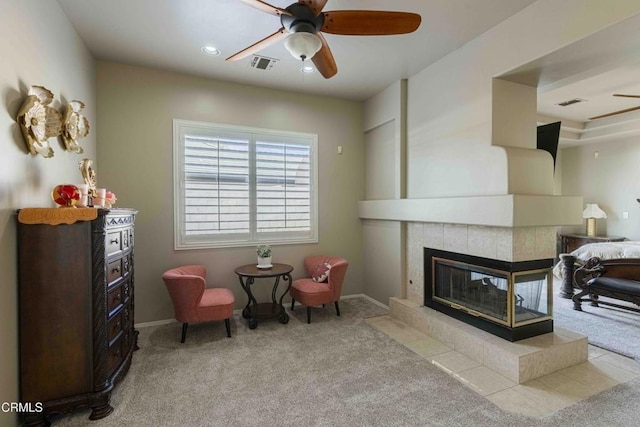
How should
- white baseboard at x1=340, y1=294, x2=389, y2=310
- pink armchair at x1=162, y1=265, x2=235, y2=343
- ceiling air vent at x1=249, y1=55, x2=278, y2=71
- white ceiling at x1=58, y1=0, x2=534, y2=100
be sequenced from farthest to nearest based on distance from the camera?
white baseboard at x1=340, y1=294, x2=389, y2=310, ceiling air vent at x1=249, y1=55, x2=278, y2=71, pink armchair at x1=162, y1=265, x2=235, y2=343, white ceiling at x1=58, y1=0, x2=534, y2=100

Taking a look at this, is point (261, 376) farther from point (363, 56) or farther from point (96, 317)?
point (363, 56)

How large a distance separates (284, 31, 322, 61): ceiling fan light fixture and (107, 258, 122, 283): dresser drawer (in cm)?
201

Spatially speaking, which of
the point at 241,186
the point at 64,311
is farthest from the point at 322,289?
the point at 64,311

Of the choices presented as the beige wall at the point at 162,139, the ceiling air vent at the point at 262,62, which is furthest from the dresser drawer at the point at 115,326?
the ceiling air vent at the point at 262,62

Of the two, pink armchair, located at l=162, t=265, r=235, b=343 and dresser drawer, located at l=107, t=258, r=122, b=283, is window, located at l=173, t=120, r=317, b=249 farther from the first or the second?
dresser drawer, located at l=107, t=258, r=122, b=283

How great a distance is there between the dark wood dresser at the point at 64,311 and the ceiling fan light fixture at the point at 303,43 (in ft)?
5.65

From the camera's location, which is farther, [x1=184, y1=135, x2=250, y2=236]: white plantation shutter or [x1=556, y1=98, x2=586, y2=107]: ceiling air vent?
A: [x1=556, y1=98, x2=586, y2=107]: ceiling air vent

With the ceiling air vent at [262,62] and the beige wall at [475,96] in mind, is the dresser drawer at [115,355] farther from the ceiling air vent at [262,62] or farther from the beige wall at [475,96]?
the beige wall at [475,96]

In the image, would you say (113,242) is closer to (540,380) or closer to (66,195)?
(66,195)

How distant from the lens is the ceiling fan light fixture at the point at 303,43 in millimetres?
2018

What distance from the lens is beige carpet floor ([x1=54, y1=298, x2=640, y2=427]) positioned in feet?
6.83

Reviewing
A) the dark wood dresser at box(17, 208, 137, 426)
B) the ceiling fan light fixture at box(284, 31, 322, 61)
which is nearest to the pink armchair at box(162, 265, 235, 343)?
the dark wood dresser at box(17, 208, 137, 426)

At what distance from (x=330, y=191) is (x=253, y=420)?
10.8 ft

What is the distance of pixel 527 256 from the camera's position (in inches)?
110
